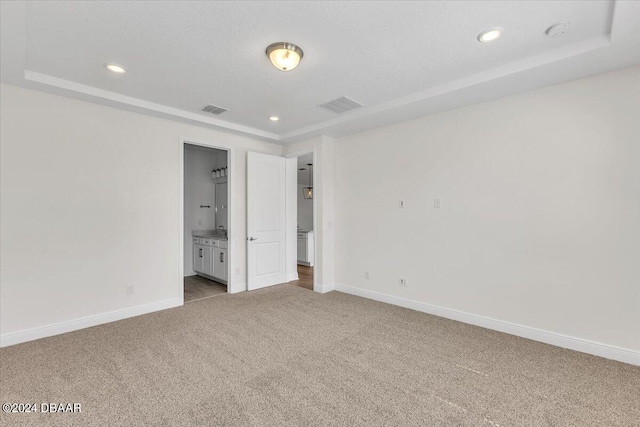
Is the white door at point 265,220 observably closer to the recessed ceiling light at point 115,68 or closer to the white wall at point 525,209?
the white wall at point 525,209

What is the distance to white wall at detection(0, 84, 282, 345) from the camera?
2936mm

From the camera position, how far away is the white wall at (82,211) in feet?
9.63

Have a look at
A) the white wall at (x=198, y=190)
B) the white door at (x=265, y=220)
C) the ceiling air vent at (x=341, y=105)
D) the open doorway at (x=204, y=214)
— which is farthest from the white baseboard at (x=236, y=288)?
the ceiling air vent at (x=341, y=105)

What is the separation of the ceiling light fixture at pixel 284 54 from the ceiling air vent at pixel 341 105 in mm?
1094

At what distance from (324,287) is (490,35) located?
384cm

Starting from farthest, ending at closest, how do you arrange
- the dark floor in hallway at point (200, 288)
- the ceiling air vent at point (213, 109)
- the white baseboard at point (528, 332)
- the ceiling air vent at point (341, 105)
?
the dark floor in hallway at point (200, 288) < the ceiling air vent at point (213, 109) < the ceiling air vent at point (341, 105) < the white baseboard at point (528, 332)

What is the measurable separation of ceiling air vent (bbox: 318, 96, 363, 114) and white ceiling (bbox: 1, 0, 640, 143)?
14 cm

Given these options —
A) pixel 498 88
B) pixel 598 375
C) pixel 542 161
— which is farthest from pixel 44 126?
pixel 598 375

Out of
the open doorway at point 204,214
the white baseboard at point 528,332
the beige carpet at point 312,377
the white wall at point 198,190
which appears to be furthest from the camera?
the white wall at point 198,190

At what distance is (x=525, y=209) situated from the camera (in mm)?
3070

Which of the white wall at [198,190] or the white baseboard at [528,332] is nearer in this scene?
the white baseboard at [528,332]

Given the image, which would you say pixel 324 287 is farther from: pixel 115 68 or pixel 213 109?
pixel 115 68

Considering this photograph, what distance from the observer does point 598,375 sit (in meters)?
2.35

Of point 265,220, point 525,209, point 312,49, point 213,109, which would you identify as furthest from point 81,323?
point 525,209
